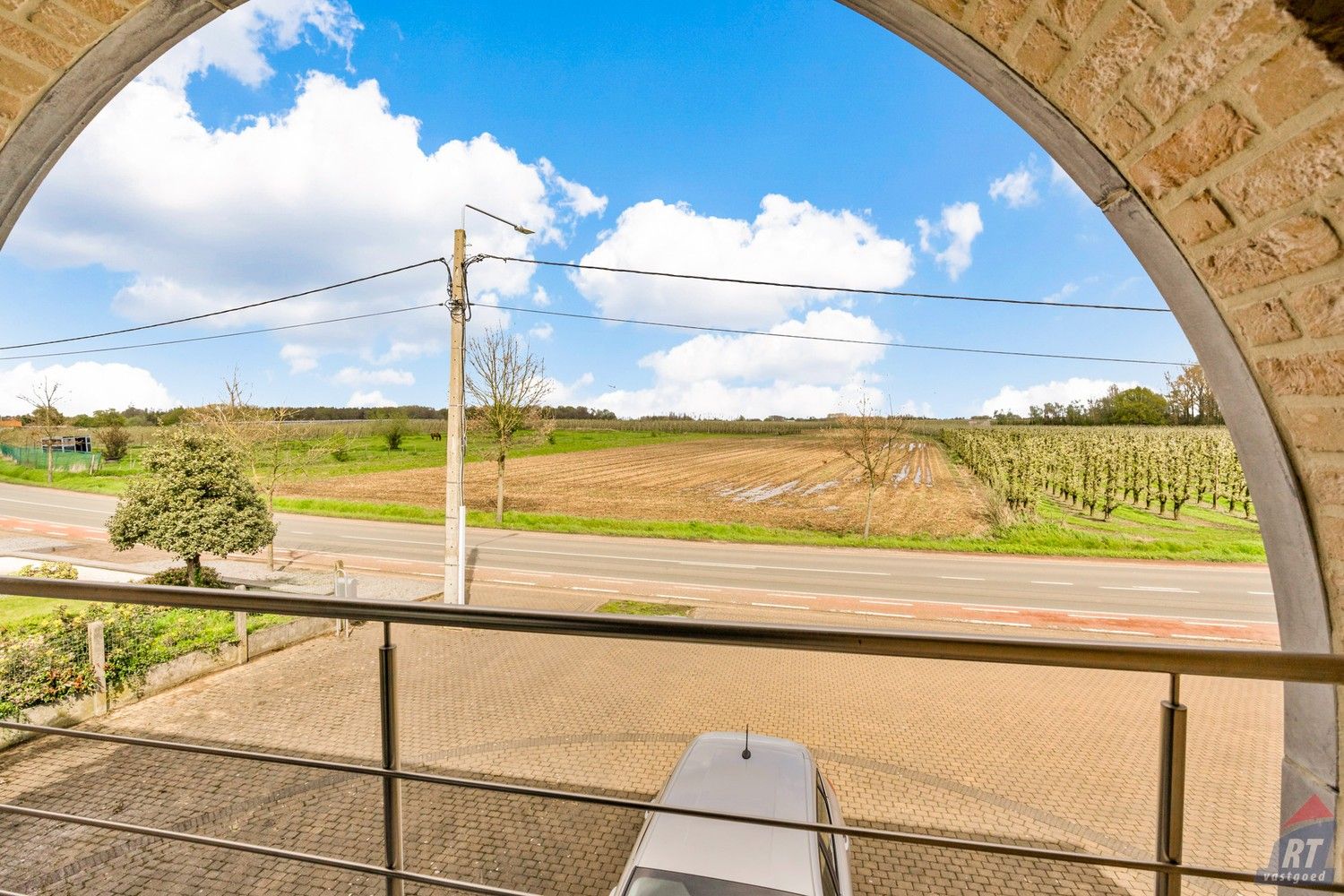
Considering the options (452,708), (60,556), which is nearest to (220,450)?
(452,708)

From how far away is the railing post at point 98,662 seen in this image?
17.3 feet

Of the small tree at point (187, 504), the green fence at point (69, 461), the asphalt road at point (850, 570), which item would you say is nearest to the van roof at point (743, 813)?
the asphalt road at point (850, 570)

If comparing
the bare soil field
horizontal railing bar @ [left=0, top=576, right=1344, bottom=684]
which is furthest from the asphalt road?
horizontal railing bar @ [left=0, top=576, right=1344, bottom=684]

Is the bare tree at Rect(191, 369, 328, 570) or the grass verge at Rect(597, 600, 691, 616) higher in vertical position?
the bare tree at Rect(191, 369, 328, 570)

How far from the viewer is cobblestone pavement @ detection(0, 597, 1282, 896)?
351 cm

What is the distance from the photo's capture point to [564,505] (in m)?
18.9

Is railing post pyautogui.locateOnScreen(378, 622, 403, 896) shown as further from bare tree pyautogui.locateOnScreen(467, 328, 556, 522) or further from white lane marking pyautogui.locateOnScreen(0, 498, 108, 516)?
white lane marking pyautogui.locateOnScreen(0, 498, 108, 516)

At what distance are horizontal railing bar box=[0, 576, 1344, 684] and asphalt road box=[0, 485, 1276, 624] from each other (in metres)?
9.58

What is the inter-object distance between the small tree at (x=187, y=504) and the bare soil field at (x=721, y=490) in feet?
32.2

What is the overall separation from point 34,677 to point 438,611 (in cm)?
675

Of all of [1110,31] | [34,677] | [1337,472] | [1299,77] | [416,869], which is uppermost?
[1110,31]

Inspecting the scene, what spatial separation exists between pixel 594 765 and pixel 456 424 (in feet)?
16.0

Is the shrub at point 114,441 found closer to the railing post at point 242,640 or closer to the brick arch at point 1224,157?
the railing post at point 242,640

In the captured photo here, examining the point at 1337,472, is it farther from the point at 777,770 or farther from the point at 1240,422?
the point at 777,770
